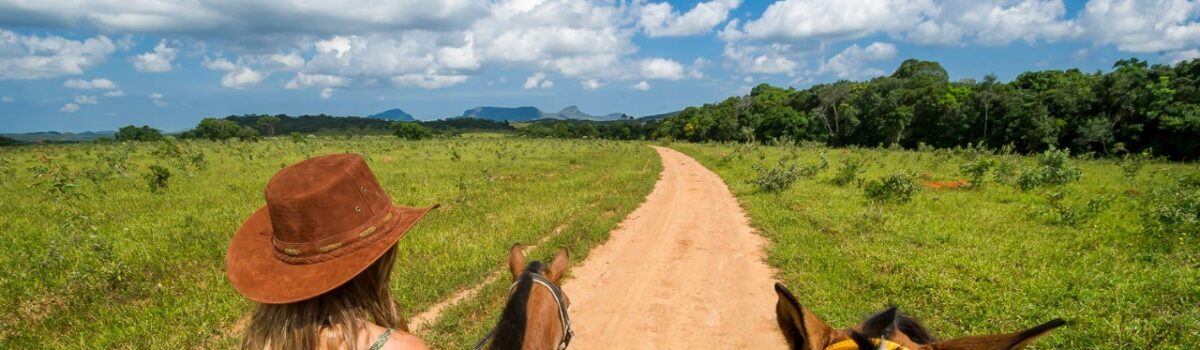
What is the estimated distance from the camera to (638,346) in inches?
187

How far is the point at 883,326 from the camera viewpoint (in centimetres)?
150

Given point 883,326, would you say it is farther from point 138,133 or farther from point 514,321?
point 138,133

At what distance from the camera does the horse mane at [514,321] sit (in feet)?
5.91

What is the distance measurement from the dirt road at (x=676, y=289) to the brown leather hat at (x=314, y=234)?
11.9 ft

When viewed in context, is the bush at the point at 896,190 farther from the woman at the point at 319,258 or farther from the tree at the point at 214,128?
the tree at the point at 214,128

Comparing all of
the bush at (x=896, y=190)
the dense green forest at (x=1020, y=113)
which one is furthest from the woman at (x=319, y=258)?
the dense green forest at (x=1020, y=113)

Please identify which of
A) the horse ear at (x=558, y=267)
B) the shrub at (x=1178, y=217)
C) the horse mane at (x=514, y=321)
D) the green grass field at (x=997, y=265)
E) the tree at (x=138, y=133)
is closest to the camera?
the horse mane at (x=514, y=321)

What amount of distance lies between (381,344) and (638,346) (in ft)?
11.8

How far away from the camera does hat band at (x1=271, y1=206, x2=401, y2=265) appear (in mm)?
1412

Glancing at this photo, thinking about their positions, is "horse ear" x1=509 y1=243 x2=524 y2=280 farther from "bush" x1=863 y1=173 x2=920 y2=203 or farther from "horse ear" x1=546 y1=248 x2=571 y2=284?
"bush" x1=863 y1=173 x2=920 y2=203

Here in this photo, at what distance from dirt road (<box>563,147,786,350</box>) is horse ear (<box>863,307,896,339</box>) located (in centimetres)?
338

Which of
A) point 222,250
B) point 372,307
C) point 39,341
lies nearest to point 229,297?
point 39,341

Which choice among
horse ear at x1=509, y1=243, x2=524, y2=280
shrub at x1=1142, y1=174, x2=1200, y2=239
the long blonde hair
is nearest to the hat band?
the long blonde hair

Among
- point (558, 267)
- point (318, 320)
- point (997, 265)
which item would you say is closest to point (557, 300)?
point (558, 267)
